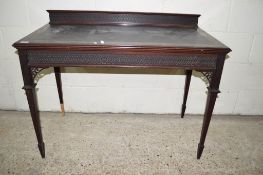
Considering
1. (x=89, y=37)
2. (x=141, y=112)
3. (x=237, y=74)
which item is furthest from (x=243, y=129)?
(x=89, y=37)

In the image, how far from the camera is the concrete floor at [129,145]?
4.95 feet

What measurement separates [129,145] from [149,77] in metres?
0.64

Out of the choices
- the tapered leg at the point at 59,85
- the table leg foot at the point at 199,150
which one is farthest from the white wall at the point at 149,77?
the table leg foot at the point at 199,150

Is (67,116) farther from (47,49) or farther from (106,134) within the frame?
(47,49)

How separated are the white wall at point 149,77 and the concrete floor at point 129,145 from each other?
0.38 feet

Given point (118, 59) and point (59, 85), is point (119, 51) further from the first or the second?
point (59, 85)

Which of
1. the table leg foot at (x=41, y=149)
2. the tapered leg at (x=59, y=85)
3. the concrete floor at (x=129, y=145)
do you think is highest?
the tapered leg at (x=59, y=85)

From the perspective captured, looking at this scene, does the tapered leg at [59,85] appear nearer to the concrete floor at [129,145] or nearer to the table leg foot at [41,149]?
the concrete floor at [129,145]

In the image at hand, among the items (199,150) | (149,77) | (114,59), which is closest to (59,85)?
(149,77)

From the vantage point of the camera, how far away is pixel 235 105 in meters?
2.16

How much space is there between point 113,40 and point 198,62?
19.4 inches

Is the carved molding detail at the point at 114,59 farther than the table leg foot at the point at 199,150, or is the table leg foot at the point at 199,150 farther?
the table leg foot at the point at 199,150

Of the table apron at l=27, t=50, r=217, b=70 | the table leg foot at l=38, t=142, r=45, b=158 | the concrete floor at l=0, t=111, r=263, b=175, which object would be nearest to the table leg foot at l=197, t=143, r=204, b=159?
the concrete floor at l=0, t=111, r=263, b=175

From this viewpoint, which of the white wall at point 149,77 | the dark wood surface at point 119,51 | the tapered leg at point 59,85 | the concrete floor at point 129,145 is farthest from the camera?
the tapered leg at point 59,85
